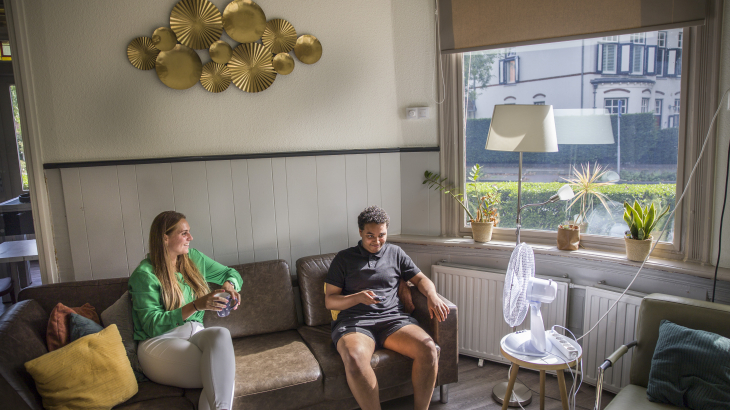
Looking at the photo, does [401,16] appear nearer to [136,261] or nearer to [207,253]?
[207,253]

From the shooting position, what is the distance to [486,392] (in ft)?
8.85

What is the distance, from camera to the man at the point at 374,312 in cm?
223

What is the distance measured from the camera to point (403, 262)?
2682 millimetres

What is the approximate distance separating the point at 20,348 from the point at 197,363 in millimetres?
693

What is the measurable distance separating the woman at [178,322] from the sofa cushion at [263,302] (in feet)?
0.71

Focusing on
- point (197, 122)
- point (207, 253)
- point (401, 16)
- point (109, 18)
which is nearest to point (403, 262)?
point (207, 253)

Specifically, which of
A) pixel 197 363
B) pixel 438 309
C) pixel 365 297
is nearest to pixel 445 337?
pixel 438 309

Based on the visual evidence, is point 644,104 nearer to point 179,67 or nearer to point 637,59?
point 637,59

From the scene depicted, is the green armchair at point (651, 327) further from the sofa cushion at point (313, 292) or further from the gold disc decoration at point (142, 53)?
the gold disc decoration at point (142, 53)

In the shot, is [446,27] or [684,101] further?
[446,27]

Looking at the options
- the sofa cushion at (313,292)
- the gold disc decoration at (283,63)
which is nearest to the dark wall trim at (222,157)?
the gold disc decoration at (283,63)

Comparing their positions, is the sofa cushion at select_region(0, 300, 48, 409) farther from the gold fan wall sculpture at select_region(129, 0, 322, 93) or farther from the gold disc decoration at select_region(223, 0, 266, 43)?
the gold disc decoration at select_region(223, 0, 266, 43)

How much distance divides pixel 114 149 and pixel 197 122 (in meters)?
0.49

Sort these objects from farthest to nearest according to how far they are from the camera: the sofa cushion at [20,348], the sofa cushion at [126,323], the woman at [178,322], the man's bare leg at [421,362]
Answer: the man's bare leg at [421,362] → the sofa cushion at [126,323] → the woman at [178,322] → the sofa cushion at [20,348]
